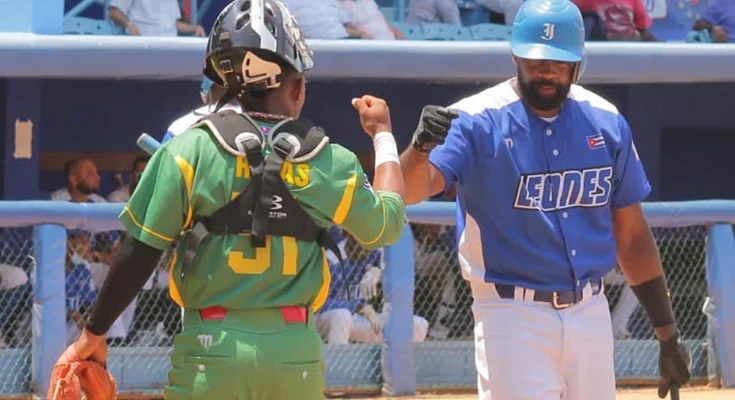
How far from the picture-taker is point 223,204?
3.41m

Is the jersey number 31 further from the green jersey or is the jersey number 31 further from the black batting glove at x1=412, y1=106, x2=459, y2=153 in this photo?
the black batting glove at x1=412, y1=106, x2=459, y2=153

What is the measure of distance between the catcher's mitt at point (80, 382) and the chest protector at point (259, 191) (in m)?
0.39

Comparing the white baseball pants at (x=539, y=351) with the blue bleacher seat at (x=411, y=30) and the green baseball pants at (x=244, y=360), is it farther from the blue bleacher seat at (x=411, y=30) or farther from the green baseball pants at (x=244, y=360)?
the blue bleacher seat at (x=411, y=30)

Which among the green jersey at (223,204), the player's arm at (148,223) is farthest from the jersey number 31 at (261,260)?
the player's arm at (148,223)

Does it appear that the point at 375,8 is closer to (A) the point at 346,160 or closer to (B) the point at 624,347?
(B) the point at 624,347

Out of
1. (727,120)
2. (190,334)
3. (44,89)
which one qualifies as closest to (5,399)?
(44,89)

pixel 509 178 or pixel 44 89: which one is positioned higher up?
pixel 44 89

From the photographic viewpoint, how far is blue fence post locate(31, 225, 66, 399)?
8188mm

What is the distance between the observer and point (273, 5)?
3.59m

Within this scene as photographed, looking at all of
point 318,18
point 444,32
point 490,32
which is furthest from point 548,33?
point 490,32

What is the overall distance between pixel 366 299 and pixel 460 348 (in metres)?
0.70

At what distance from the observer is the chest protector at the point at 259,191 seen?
3406 mm

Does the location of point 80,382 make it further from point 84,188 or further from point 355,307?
point 84,188

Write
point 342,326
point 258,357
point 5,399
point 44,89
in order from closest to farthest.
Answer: point 258,357, point 5,399, point 342,326, point 44,89
